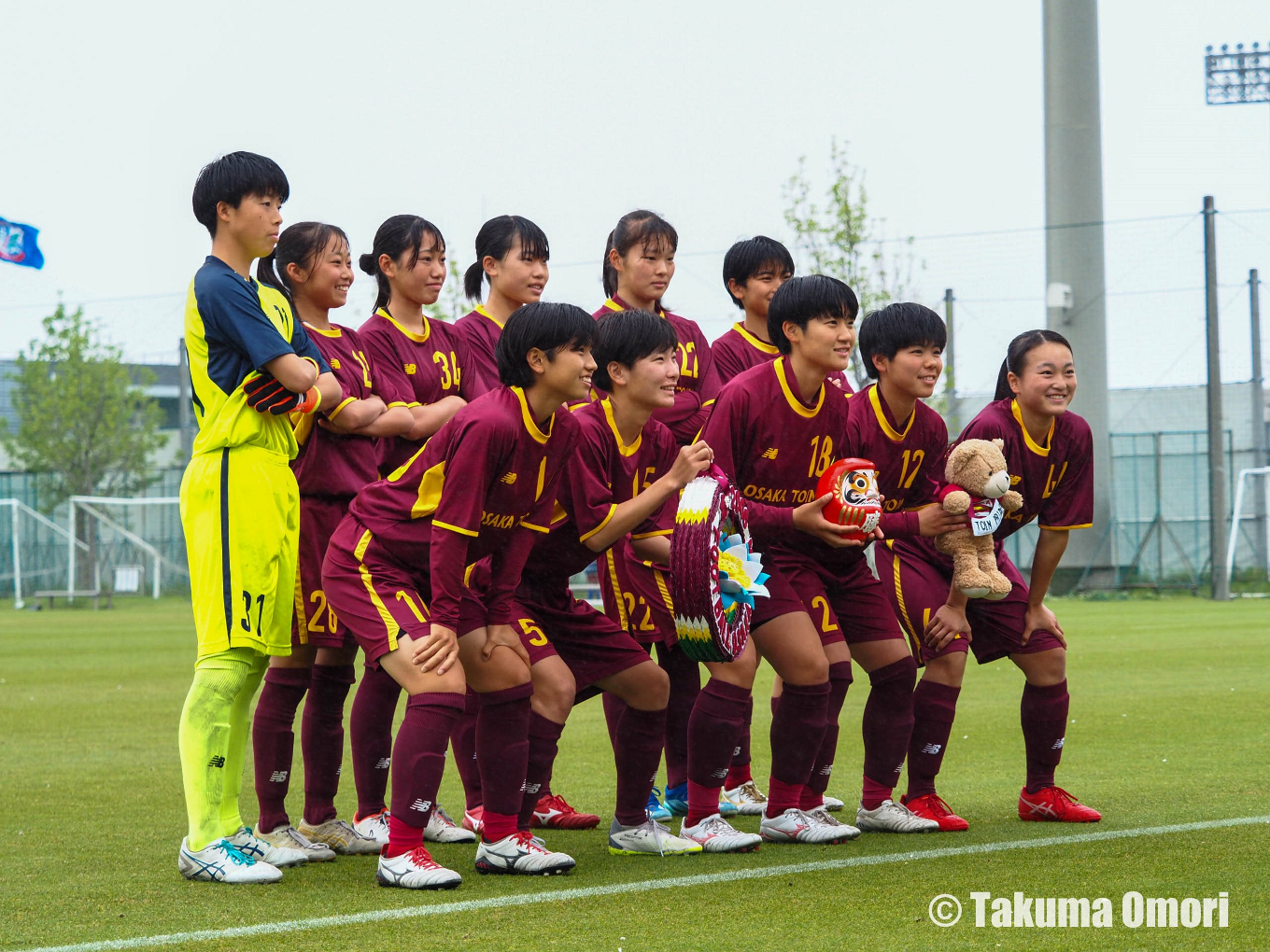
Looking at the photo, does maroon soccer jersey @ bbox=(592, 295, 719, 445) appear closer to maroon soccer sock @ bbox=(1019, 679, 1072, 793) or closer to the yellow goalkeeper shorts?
maroon soccer sock @ bbox=(1019, 679, 1072, 793)

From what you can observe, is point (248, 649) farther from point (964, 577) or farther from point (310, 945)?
point (964, 577)

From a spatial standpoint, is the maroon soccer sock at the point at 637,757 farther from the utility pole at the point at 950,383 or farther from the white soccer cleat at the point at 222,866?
the utility pole at the point at 950,383

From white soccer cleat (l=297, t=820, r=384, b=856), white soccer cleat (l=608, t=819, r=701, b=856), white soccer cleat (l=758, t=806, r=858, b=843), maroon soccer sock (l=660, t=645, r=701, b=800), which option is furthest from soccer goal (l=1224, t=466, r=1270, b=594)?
white soccer cleat (l=297, t=820, r=384, b=856)

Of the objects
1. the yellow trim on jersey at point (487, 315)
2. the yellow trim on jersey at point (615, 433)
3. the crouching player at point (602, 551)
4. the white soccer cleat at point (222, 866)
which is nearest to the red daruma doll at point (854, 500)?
the crouching player at point (602, 551)

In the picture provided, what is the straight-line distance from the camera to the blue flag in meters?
15.4

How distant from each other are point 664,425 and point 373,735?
62.4 inches

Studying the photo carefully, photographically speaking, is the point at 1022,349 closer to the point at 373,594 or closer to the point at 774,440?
the point at 774,440

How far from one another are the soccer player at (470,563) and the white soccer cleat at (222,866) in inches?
15.0

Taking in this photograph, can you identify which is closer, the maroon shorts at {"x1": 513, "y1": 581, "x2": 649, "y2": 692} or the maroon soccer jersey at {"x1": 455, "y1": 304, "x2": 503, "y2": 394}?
the maroon shorts at {"x1": 513, "y1": 581, "x2": 649, "y2": 692}

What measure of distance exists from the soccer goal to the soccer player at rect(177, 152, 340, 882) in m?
23.2

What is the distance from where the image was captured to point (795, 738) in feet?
17.2

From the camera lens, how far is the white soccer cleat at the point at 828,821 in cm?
523

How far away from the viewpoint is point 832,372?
5523 mm

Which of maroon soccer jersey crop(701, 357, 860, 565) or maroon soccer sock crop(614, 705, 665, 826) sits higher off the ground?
maroon soccer jersey crop(701, 357, 860, 565)
